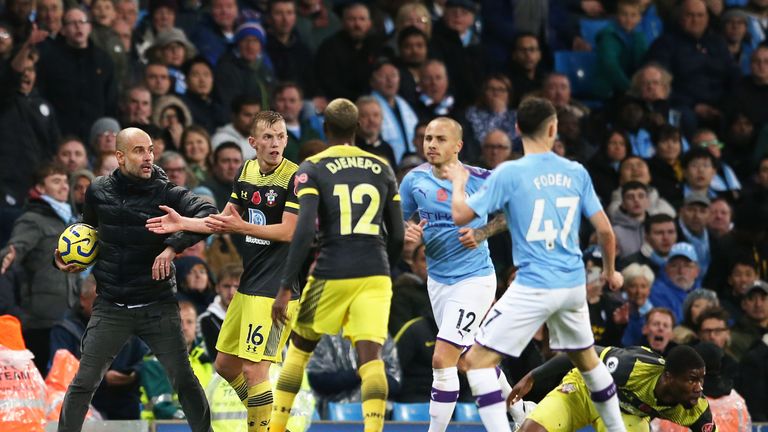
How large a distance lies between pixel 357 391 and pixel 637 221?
494 cm

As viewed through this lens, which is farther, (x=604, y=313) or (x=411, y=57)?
(x=411, y=57)

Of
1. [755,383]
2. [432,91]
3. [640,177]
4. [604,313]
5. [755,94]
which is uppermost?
[432,91]

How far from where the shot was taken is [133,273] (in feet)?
38.1

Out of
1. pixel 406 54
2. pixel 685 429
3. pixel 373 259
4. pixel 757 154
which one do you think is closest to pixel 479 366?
pixel 373 259

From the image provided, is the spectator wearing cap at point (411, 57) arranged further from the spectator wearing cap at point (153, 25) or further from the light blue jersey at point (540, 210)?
the light blue jersey at point (540, 210)

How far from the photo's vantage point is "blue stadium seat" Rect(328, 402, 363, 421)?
48.3ft

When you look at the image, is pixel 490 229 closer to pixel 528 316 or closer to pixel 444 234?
pixel 444 234

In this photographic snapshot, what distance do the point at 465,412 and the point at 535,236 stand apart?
5.03 meters

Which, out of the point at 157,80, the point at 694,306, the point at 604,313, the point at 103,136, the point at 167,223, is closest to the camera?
the point at 167,223

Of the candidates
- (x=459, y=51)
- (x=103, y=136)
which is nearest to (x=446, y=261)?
(x=103, y=136)

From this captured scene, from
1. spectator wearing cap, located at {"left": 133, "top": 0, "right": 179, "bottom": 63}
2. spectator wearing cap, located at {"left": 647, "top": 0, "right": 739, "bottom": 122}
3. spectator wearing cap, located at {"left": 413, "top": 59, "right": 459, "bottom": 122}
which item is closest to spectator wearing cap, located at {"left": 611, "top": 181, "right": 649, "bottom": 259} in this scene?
spectator wearing cap, located at {"left": 413, "top": 59, "right": 459, "bottom": 122}

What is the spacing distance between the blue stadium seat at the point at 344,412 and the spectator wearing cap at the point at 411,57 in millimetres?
5624

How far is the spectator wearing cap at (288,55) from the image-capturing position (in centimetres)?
1964

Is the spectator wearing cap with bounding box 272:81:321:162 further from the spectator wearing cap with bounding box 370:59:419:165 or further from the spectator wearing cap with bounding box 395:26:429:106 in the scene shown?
the spectator wearing cap with bounding box 395:26:429:106
